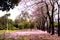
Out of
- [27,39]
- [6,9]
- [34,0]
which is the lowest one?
[27,39]

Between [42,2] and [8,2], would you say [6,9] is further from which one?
[42,2]

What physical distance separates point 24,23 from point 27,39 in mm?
27614

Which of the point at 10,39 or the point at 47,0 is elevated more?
the point at 47,0

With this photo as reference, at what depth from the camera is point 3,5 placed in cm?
1625

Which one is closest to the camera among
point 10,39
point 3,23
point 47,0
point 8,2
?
point 10,39

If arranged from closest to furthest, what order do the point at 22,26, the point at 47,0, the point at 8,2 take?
the point at 8,2 < the point at 47,0 < the point at 22,26

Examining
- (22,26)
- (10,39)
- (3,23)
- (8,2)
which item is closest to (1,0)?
(8,2)

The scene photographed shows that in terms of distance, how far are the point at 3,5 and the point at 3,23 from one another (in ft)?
64.6

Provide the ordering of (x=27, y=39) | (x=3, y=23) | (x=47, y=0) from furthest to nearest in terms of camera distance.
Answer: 1. (x=3, y=23)
2. (x=47, y=0)
3. (x=27, y=39)

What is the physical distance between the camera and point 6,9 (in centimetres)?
1680

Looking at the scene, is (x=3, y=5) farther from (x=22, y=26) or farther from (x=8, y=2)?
(x=22, y=26)

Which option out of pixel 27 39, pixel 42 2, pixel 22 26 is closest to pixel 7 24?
pixel 22 26

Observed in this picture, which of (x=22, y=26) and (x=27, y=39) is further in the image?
(x=22, y=26)

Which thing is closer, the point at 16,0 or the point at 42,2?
the point at 16,0
